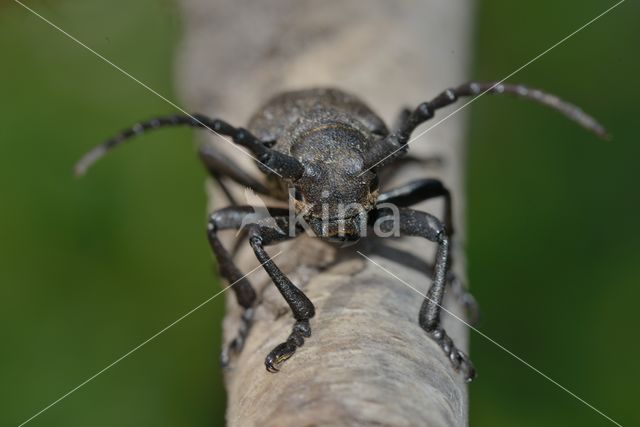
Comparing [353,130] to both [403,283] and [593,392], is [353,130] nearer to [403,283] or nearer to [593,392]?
[403,283]

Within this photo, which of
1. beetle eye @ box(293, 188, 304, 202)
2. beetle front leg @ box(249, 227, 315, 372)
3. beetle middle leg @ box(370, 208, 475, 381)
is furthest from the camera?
beetle eye @ box(293, 188, 304, 202)

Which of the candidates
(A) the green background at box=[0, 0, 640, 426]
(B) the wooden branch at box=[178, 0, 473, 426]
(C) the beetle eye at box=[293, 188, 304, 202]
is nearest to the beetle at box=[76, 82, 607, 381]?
(C) the beetle eye at box=[293, 188, 304, 202]

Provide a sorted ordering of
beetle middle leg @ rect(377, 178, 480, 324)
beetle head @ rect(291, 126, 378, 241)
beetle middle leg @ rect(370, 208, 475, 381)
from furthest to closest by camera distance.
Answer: beetle middle leg @ rect(377, 178, 480, 324)
beetle head @ rect(291, 126, 378, 241)
beetle middle leg @ rect(370, 208, 475, 381)

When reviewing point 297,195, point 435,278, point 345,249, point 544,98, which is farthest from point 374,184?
point 544,98

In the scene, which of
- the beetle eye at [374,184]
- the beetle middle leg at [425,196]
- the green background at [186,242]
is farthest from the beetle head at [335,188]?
the green background at [186,242]

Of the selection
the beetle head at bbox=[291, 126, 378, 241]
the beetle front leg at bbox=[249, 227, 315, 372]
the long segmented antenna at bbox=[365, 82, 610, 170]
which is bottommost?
the beetle front leg at bbox=[249, 227, 315, 372]

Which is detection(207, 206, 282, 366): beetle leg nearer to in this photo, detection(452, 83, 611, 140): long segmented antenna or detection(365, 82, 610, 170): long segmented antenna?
detection(365, 82, 610, 170): long segmented antenna

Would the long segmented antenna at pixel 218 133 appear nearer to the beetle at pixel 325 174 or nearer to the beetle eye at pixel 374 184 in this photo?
the beetle at pixel 325 174

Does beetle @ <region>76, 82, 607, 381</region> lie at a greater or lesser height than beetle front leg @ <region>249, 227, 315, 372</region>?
greater
